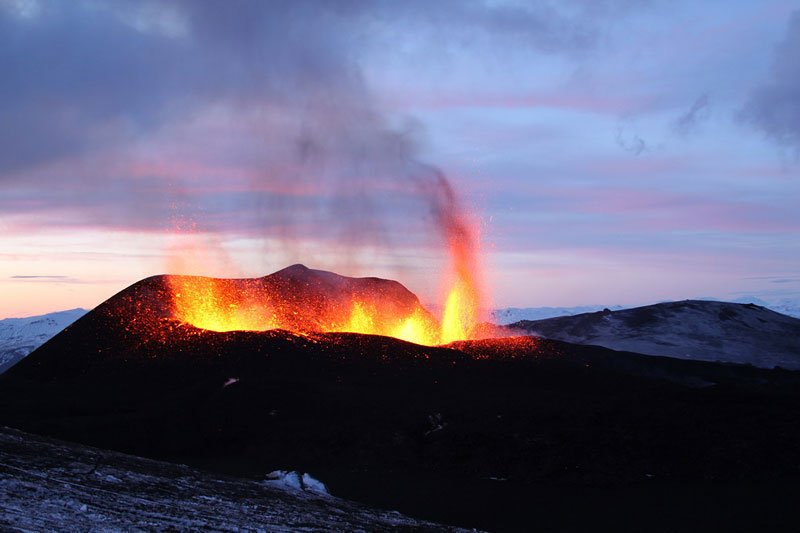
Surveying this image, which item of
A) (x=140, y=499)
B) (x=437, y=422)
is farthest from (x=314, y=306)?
(x=140, y=499)

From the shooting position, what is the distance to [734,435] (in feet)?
143

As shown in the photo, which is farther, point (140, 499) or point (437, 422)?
point (437, 422)

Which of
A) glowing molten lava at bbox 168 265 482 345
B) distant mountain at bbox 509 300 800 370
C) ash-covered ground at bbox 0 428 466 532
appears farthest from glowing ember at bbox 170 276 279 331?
distant mountain at bbox 509 300 800 370

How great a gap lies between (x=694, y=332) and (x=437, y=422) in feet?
298

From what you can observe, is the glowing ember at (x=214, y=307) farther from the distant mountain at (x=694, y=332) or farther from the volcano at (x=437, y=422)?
the distant mountain at (x=694, y=332)

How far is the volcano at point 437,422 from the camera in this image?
116 ft

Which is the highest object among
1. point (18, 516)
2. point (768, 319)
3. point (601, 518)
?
point (768, 319)

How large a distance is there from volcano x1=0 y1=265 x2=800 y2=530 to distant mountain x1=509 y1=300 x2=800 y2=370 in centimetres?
3265

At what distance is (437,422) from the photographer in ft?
152

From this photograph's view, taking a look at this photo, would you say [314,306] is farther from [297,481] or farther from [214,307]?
[297,481]

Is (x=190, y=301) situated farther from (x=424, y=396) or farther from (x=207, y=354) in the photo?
(x=424, y=396)

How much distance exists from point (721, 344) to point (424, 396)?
8151cm

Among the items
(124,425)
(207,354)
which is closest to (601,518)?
(124,425)

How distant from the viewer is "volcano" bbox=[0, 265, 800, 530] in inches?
1398
